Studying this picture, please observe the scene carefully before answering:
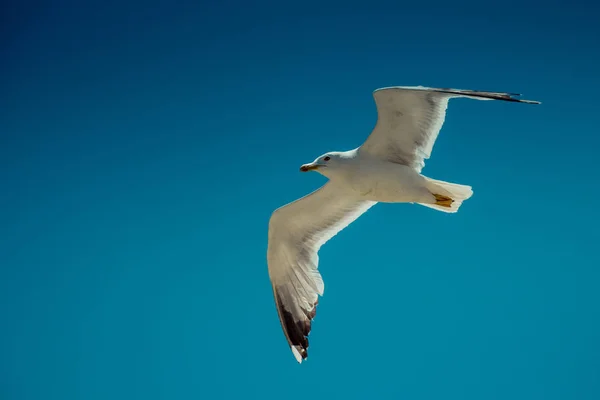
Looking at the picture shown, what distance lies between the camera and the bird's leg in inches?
263

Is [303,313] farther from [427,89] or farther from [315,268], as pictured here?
[427,89]

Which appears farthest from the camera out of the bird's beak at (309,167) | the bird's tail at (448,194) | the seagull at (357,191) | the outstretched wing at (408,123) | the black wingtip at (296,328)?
the black wingtip at (296,328)

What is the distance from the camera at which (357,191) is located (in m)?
6.85

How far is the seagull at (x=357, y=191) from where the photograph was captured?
21.4 feet

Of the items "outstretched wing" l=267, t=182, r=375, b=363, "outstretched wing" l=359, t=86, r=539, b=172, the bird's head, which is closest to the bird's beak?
the bird's head

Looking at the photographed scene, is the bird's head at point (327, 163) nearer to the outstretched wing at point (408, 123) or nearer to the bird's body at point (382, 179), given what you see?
the bird's body at point (382, 179)

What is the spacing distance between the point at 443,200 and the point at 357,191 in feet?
2.70

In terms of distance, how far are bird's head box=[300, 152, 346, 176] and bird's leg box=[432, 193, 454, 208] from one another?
37.4 inches

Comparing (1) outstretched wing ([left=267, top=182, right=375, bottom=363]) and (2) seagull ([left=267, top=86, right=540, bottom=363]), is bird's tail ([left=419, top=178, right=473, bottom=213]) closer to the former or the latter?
(2) seagull ([left=267, top=86, right=540, bottom=363])

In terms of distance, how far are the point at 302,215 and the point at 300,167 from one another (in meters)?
0.83

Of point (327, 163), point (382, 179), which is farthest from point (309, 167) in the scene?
point (382, 179)

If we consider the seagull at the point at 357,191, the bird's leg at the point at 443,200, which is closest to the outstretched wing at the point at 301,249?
the seagull at the point at 357,191

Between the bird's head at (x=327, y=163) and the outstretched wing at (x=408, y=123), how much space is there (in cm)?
32

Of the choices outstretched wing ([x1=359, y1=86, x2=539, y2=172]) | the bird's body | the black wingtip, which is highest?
outstretched wing ([x1=359, y1=86, x2=539, y2=172])
